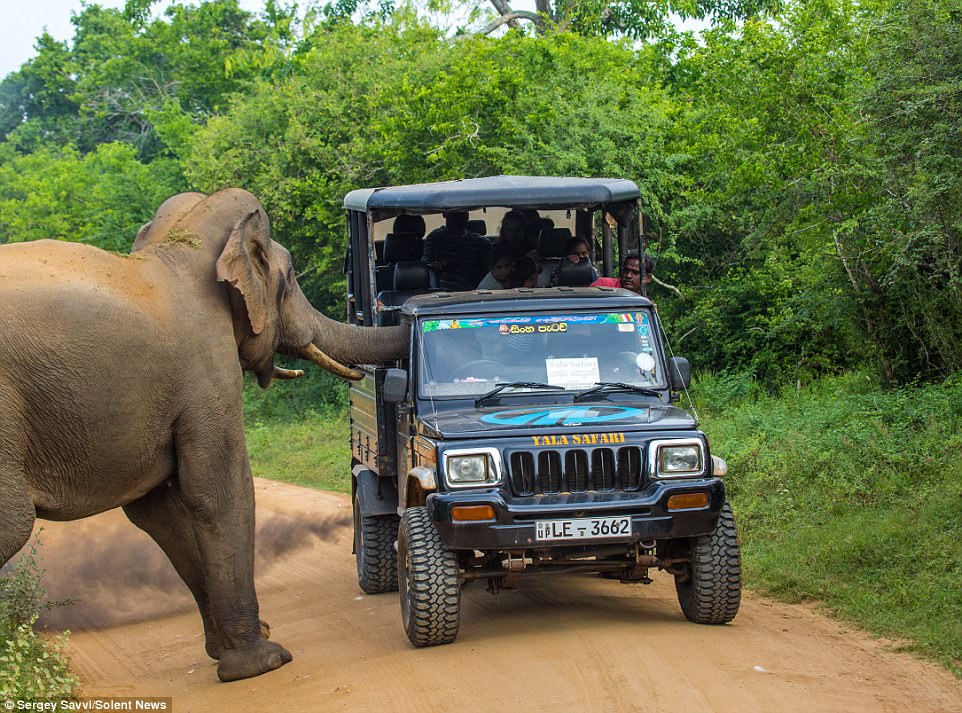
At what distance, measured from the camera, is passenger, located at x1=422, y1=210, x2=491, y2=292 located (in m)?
10.3

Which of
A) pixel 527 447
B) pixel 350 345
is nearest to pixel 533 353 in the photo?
pixel 527 447

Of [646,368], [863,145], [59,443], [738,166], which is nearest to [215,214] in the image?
[59,443]

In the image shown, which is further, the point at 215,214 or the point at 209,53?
the point at 209,53

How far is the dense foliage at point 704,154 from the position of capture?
1134 centimetres

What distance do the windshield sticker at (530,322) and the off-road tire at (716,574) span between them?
4.83 feet

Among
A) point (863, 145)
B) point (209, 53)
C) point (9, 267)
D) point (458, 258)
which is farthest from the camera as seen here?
point (209, 53)

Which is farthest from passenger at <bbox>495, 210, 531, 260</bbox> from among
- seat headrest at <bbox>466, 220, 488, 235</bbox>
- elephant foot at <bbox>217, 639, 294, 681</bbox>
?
elephant foot at <bbox>217, 639, 294, 681</bbox>

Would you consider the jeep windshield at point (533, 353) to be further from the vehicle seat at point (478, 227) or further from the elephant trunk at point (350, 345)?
the vehicle seat at point (478, 227)

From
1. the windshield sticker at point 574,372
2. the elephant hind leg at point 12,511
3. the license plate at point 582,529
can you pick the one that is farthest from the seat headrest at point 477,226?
the elephant hind leg at point 12,511

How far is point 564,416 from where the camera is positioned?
23.9ft

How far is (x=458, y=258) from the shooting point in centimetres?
1043

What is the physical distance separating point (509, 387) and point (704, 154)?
1028cm

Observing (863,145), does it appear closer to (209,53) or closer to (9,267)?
(9,267)

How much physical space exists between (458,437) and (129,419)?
178cm
